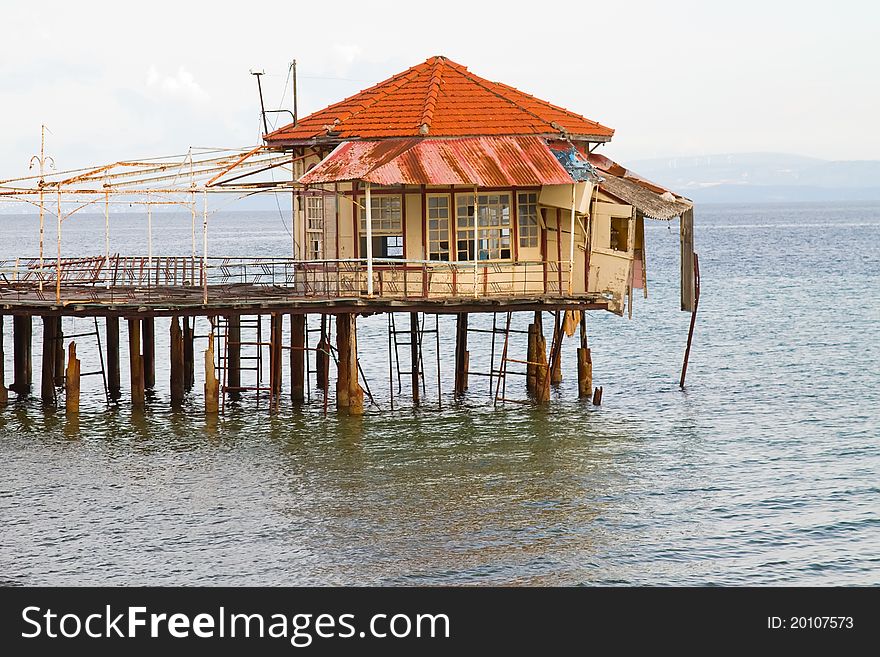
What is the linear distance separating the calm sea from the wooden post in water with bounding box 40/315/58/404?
0.93 metres

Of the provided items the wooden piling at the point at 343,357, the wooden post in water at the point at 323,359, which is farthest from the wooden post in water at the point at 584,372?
the wooden post in water at the point at 323,359

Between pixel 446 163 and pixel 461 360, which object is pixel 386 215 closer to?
pixel 446 163

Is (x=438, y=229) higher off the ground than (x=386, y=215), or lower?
lower

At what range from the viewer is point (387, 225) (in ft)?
116

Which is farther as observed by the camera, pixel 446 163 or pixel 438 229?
pixel 438 229

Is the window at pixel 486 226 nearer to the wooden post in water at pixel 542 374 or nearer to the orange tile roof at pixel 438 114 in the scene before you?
the orange tile roof at pixel 438 114

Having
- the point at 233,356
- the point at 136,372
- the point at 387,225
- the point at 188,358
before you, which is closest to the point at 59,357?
the point at 188,358

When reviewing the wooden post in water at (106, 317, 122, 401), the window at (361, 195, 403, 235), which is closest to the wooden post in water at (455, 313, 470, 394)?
the window at (361, 195, 403, 235)

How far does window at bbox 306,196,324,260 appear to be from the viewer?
36.7 metres

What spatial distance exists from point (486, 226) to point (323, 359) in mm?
6512

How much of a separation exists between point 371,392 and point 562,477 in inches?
455
